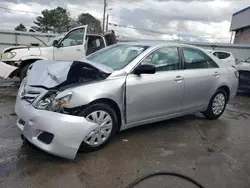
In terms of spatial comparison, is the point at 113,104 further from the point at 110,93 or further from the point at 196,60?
the point at 196,60

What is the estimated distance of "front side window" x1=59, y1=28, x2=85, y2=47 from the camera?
26.3 ft

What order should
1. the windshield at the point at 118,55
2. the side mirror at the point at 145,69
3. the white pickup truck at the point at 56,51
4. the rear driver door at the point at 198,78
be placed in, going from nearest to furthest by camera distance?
the side mirror at the point at 145,69
the windshield at the point at 118,55
the rear driver door at the point at 198,78
the white pickup truck at the point at 56,51

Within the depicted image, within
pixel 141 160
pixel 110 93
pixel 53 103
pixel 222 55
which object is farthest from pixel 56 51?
pixel 222 55

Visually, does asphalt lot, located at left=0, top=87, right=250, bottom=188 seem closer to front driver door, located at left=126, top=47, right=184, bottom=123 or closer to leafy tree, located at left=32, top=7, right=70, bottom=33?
front driver door, located at left=126, top=47, right=184, bottom=123

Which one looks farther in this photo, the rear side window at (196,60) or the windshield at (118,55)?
the rear side window at (196,60)

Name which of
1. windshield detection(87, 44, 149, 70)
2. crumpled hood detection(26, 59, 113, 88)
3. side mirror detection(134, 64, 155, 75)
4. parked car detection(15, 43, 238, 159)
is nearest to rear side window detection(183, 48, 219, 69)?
parked car detection(15, 43, 238, 159)

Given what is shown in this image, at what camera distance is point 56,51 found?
309 inches

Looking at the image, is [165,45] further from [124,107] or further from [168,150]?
[168,150]

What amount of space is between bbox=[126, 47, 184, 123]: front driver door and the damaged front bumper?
896mm

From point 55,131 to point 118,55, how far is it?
180cm

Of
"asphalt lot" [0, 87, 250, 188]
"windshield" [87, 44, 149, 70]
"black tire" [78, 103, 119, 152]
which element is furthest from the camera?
"windshield" [87, 44, 149, 70]

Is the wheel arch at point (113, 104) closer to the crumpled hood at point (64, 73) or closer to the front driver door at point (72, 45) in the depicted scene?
the crumpled hood at point (64, 73)

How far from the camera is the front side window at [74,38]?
316 inches

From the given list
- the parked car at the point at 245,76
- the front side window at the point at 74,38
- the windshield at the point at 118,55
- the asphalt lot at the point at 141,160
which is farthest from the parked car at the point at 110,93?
the parked car at the point at 245,76
